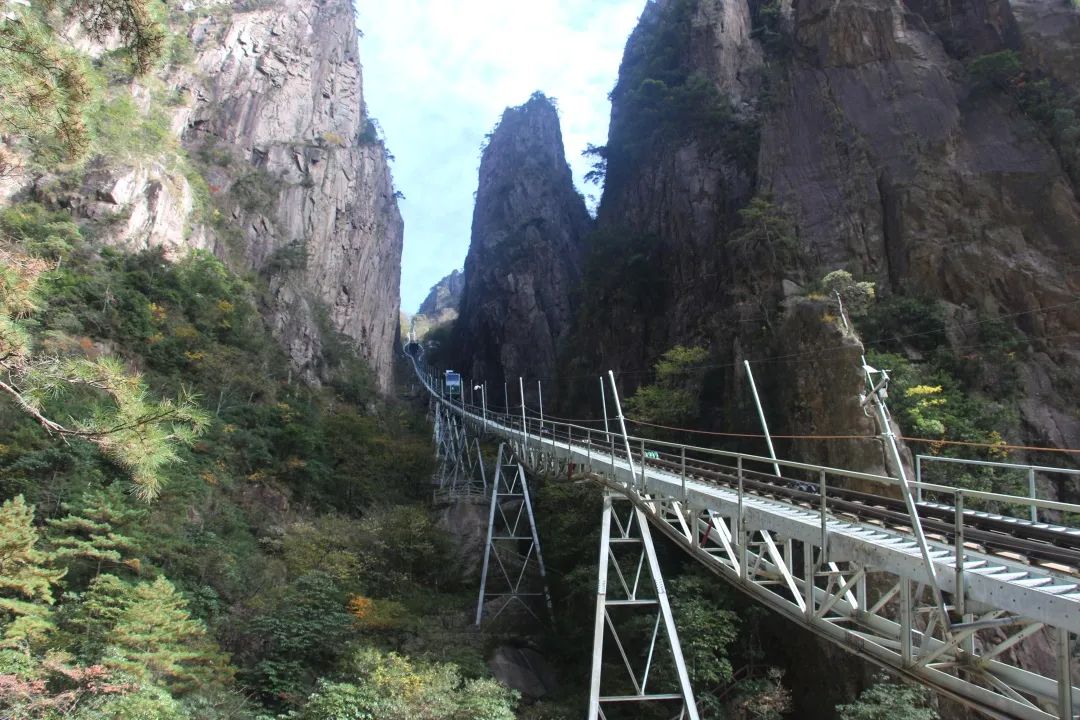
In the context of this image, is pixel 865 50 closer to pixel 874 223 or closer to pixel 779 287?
pixel 874 223

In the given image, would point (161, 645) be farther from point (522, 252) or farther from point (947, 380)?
point (522, 252)

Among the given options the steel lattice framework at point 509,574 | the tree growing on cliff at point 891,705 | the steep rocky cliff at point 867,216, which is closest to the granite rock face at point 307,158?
the steel lattice framework at point 509,574

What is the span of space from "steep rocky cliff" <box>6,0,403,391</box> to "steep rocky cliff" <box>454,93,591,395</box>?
8008 millimetres

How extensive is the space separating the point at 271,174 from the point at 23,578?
3345 centimetres

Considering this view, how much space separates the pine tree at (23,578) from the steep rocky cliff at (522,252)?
107 feet

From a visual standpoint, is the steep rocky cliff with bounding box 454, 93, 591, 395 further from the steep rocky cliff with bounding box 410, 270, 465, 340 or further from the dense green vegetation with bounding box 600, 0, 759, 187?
the steep rocky cliff with bounding box 410, 270, 465, 340

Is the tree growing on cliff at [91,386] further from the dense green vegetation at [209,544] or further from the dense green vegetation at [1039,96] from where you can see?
the dense green vegetation at [1039,96]

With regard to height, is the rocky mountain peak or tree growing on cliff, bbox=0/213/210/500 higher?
the rocky mountain peak

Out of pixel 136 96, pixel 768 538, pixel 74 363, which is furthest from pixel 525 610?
pixel 136 96

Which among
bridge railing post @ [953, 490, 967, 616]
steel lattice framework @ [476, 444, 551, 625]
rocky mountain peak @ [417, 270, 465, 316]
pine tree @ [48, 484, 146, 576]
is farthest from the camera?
rocky mountain peak @ [417, 270, 465, 316]

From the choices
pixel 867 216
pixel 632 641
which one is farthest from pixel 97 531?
pixel 867 216

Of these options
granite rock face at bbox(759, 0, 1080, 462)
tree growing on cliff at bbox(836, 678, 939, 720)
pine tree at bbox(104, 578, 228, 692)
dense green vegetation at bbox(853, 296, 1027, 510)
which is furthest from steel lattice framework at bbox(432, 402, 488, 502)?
granite rock face at bbox(759, 0, 1080, 462)

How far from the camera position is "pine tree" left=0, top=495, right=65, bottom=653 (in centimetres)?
1070

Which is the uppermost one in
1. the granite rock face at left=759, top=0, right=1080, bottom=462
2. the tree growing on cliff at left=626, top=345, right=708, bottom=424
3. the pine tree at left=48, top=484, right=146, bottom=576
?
the granite rock face at left=759, top=0, right=1080, bottom=462
